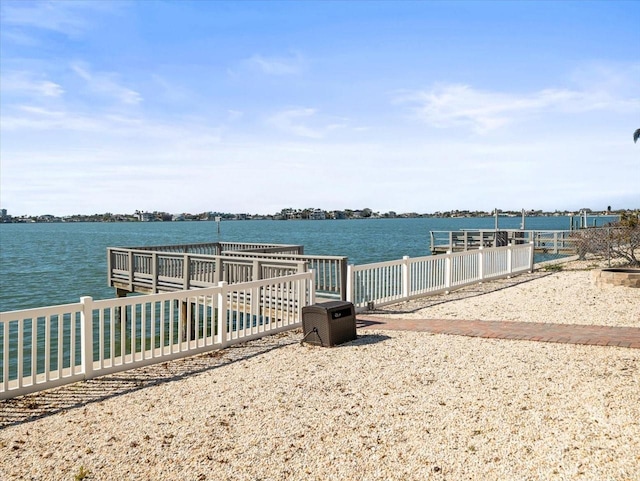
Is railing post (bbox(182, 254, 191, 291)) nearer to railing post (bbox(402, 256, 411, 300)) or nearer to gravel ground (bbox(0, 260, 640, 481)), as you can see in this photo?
railing post (bbox(402, 256, 411, 300))

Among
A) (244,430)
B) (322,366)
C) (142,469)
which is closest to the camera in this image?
(142,469)

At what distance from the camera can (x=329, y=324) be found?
7.89 m

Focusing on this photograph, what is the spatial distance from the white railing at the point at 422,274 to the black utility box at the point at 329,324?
2.62 metres

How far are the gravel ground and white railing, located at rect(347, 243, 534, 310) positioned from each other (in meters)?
3.53

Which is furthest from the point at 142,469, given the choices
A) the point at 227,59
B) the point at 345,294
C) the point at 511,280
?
the point at 511,280

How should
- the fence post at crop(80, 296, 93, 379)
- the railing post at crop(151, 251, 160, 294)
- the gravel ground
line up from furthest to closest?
the railing post at crop(151, 251, 160, 294) < the fence post at crop(80, 296, 93, 379) < the gravel ground

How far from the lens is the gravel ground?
3.89m

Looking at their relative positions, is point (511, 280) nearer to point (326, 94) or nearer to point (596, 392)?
point (326, 94)

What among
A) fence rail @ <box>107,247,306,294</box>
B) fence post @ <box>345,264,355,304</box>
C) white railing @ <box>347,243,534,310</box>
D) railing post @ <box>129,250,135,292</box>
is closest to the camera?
fence post @ <box>345,264,355,304</box>

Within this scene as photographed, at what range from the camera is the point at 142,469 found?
3920mm

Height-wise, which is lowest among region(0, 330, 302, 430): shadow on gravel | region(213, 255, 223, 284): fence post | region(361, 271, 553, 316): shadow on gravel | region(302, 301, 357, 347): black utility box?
region(0, 330, 302, 430): shadow on gravel

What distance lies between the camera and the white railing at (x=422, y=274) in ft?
36.8

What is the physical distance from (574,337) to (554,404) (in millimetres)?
3407

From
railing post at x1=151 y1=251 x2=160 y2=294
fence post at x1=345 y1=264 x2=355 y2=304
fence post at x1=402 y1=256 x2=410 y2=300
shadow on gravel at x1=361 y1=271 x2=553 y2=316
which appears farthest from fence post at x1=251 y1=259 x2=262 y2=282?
railing post at x1=151 y1=251 x2=160 y2=294
